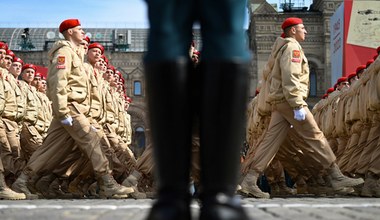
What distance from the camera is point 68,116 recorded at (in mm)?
9000

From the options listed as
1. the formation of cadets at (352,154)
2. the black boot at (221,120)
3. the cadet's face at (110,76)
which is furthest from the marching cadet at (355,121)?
the black boot at (221,120)

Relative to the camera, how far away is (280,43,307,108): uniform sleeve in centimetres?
875

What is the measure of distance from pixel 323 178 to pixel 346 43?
873 inches

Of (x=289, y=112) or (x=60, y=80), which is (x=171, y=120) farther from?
(x=60, y=80)

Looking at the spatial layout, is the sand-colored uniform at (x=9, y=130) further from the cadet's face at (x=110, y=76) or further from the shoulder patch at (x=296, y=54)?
the cadet's face at (x=110, y=76)

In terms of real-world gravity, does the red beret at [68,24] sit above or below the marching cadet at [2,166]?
above

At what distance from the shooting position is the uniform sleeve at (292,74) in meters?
8.75

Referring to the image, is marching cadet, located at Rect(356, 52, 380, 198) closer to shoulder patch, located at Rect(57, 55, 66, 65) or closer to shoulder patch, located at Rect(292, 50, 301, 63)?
shoulder patch, located at Rect(292, 50, 301, 63)

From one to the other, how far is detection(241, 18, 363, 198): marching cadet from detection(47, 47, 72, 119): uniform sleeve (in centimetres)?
224

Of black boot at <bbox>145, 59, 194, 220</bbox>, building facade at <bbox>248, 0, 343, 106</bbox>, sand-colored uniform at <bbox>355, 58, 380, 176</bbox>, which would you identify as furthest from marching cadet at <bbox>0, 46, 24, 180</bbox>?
building facade at <bbox>248, 0, 343, 106</bbox>

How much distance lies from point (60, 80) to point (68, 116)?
17.0 inches

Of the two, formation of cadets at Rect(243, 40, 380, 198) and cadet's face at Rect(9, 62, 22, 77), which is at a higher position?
cadet's face at Rect(9, 62, 22, 77)

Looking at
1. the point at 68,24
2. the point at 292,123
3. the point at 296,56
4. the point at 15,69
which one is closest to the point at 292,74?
the point at 296,56

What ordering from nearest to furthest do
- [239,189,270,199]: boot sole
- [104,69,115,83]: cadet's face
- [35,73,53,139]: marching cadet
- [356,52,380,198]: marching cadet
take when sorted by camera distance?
[239,189,270,199]: boot sole, [356,52,380,198]: marching cadet, [35,73,53,139]: marching cadet, [104,69,115,83]: cadet's face
